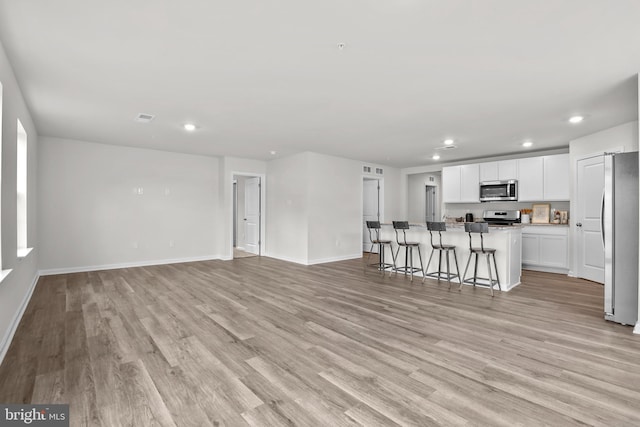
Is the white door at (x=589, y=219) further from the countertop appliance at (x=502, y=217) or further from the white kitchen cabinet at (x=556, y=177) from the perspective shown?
the countertop appliance at (x=502, y=217)

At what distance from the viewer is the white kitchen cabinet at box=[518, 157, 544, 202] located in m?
6.46

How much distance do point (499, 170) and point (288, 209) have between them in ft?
15.7

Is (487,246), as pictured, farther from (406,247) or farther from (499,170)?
(499,170)

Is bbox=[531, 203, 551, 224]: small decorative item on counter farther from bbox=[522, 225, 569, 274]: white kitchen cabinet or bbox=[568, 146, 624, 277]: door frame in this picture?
bbox=[568, 146, 624, 277]: door frame

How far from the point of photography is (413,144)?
6238 millimetres

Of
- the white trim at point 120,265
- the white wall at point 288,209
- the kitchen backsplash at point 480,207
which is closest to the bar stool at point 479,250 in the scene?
the kitchen backsplash at point 480,207

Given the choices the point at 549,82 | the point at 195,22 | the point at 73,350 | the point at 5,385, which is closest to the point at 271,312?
the point at 73,350

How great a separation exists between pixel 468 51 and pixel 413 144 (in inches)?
144

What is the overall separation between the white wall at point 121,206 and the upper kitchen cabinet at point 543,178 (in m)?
6.88

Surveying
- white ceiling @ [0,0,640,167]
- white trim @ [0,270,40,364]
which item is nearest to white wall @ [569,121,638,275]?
white ceiling @ [0,0,640,167]

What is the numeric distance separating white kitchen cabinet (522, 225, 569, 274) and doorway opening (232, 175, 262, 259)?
236 inches

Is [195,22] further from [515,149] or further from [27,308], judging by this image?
[515,149]

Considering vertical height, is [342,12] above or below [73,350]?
above

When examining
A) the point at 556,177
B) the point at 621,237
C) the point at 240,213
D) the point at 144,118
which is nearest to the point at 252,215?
the point at 240,213
